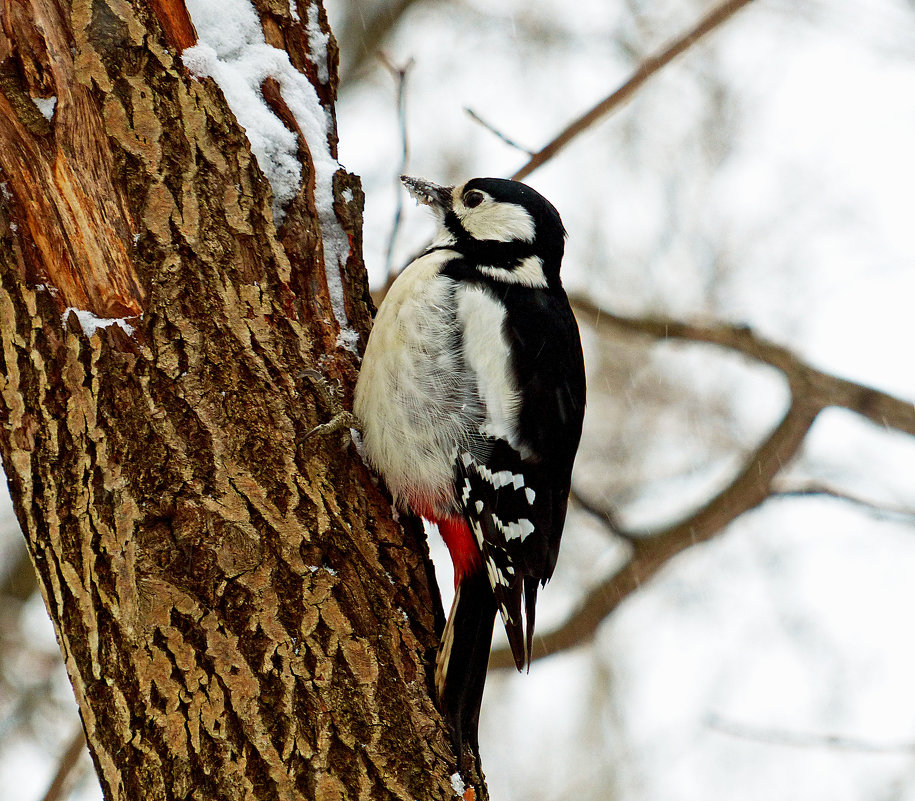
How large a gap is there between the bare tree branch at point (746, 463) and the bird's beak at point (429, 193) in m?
0.83

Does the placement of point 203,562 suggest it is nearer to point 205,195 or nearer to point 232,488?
point 232,488

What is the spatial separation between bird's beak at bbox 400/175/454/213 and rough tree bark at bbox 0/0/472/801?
44.3 inches

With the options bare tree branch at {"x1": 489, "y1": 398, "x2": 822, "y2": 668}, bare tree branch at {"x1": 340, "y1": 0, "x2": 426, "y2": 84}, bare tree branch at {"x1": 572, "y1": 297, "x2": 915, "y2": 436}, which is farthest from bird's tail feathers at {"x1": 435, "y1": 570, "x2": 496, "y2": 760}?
bare tree branch at {"x1": 340, "y1": 0, "x2": 426, "y2": 84}

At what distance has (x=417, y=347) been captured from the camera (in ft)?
8.62

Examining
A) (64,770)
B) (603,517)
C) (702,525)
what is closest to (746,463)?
(702,525)

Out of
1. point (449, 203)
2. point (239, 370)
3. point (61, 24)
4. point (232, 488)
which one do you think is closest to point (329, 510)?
point (232, 488)

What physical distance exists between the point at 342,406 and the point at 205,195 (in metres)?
0.61

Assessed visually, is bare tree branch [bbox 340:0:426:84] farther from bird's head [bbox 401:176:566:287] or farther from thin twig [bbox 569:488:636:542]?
thin twig [bbox 569:488:636:542]

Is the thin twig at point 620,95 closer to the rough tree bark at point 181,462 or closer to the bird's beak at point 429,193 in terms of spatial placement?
the bird's beak at point 429,193

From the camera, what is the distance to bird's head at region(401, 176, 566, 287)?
120 inches

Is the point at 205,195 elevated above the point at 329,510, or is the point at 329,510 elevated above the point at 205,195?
the point at 205,195

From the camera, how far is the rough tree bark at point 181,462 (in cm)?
177

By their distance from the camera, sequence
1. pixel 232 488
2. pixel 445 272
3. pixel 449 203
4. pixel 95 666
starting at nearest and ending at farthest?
pixel 95 666 < pixel 232 488 < pixel 445 272 < pixel 449 203

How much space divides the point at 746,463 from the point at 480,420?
1.23 meters
